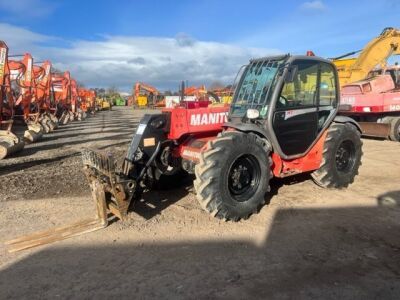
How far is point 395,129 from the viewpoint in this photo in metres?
13.5

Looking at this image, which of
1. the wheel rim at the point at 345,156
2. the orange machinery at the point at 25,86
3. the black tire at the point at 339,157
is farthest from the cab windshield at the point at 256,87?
the orange machinery at the point at 25,86

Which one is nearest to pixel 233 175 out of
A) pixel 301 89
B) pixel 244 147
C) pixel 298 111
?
pixel 244 147

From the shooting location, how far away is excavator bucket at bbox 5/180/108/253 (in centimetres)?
488

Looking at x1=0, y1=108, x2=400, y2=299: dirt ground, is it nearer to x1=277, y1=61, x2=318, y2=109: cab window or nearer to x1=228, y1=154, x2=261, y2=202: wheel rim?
x1=228, y1=154, x2=261, y2=202: wheel rim

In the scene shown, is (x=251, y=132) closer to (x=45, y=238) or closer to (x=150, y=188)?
(x=150, y=188)

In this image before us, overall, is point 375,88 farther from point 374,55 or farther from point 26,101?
point 26,101

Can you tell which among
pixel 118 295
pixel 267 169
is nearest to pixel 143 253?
pixel 118 295

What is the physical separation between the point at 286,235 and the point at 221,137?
58.8 inches

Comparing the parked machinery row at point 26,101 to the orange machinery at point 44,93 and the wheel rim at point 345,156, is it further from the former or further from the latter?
the wheel rim at point 345,156

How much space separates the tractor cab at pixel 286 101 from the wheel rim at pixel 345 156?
614mm

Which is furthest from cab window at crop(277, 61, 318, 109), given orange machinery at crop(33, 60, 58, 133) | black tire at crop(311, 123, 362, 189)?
orange machinery at crop(33, 60, 58, 133)

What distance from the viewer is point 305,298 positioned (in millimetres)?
3662

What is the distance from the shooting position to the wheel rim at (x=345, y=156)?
721cm

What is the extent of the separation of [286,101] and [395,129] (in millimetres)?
8810
